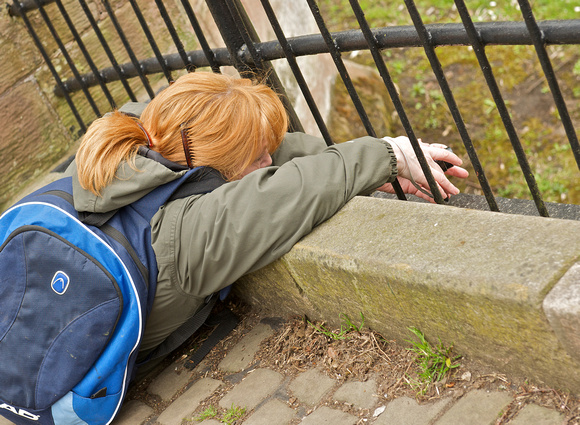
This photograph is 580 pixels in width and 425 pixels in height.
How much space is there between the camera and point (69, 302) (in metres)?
1.86

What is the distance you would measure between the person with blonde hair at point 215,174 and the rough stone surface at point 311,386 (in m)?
0.39

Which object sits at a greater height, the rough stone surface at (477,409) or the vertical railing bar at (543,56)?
the vertical railing bar at (543,56)

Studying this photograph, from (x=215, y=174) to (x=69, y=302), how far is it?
24.9 inches

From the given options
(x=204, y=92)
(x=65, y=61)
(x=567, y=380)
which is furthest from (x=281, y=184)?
(x=65, y=61)

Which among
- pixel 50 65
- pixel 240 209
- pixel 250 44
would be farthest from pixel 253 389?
pixel 50 65

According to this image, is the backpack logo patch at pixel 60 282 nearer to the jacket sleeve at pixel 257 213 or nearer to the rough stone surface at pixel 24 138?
the jacket sleeve at pixel 257 213

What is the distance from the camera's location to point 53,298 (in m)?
1.87

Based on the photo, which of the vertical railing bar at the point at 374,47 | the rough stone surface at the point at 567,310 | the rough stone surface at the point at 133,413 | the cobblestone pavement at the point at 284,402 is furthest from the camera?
the rough stone surface at the point at 133,413

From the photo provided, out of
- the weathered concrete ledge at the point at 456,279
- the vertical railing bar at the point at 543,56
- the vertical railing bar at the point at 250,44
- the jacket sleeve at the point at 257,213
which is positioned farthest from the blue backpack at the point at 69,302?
the vertical railing bar at the point at 543,56

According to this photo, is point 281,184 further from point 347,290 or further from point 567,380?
point 567,380

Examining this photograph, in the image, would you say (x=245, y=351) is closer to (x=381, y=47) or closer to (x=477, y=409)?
(x=477, y=409)

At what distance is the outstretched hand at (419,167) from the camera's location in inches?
86.6

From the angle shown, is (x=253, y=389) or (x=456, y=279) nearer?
(x=456, y=279)

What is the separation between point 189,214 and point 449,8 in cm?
523
